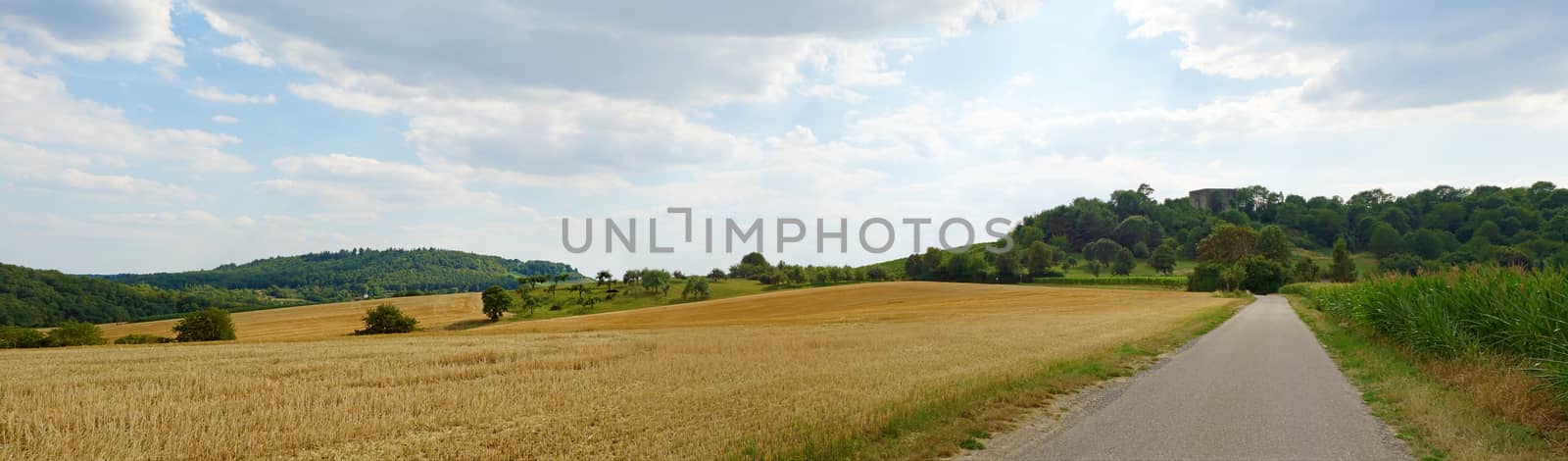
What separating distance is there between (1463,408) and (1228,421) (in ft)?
13.6

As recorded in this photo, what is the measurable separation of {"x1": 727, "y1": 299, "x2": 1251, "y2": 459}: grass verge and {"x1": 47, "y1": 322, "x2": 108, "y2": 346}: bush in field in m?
52.5

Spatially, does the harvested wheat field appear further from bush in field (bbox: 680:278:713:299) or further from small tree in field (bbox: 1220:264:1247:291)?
small tree in field (bbox: 1220:264:1247:291)

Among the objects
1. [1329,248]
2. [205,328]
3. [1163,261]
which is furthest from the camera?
[1329,248]

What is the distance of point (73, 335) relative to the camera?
41.9m

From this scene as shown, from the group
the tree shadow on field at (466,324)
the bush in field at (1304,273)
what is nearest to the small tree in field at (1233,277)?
the bush in field at (1304,273)

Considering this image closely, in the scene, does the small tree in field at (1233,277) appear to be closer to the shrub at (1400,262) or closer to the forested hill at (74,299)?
the shrub at (1400,262)

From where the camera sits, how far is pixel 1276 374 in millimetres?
15914

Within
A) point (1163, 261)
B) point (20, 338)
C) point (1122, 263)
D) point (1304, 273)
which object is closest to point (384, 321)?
point (20, 338)

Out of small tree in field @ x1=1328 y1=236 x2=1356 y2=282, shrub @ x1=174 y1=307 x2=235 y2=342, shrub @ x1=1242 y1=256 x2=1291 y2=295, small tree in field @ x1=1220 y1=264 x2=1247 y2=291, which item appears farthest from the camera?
small tree in field @ x1=1328 y1=236 x2=1356 y2=282

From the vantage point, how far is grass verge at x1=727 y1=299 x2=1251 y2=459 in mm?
8992

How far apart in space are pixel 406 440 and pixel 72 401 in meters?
8.58

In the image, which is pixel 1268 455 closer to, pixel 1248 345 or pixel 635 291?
pixel 1248 345

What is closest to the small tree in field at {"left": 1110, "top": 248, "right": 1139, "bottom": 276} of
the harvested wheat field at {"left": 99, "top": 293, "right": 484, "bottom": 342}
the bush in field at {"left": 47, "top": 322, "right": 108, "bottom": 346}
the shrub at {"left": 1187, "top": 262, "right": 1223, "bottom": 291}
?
the shrub at {"left": 1187, "top": 262, "right": 1223, "bottom": 291}

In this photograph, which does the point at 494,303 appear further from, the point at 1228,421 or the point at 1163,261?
the point at 1163,261
